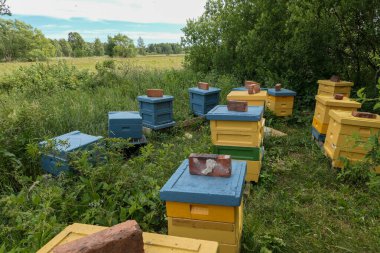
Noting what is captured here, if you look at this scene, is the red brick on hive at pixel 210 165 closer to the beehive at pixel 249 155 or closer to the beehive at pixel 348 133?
the beehive at pixel 249 155

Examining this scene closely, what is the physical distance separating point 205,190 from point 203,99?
4.54 m

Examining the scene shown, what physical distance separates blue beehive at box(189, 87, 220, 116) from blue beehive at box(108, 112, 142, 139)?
2168 mm

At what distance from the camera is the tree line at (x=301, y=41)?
735 cm

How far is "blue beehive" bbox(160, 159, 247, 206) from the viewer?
6.32ft

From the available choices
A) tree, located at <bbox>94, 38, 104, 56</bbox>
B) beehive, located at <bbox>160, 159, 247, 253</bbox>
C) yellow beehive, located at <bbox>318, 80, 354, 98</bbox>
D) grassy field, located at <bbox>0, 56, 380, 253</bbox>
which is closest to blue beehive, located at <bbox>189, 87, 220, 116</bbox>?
grassy field, located at <bbox>0, 56, 380, 253</bbox>

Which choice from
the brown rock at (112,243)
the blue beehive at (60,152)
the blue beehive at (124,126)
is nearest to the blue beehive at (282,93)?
the blue beehive at (124,126)

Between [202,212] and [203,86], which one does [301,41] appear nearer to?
[203,86]

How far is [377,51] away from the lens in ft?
25.0

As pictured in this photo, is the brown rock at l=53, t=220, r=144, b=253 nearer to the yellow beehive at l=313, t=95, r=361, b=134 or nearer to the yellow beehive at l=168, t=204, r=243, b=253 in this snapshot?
the yellow beehive at l=168, t=204, r=243, b=253

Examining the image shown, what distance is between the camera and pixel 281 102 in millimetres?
6875

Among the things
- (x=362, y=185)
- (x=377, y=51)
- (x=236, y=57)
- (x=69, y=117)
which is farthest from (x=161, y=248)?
(x=236, y=57)

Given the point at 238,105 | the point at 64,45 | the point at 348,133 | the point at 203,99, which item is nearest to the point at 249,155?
the point at 238,105

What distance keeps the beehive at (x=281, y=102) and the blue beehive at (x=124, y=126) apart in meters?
3.61

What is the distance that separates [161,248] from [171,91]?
7773 mm
